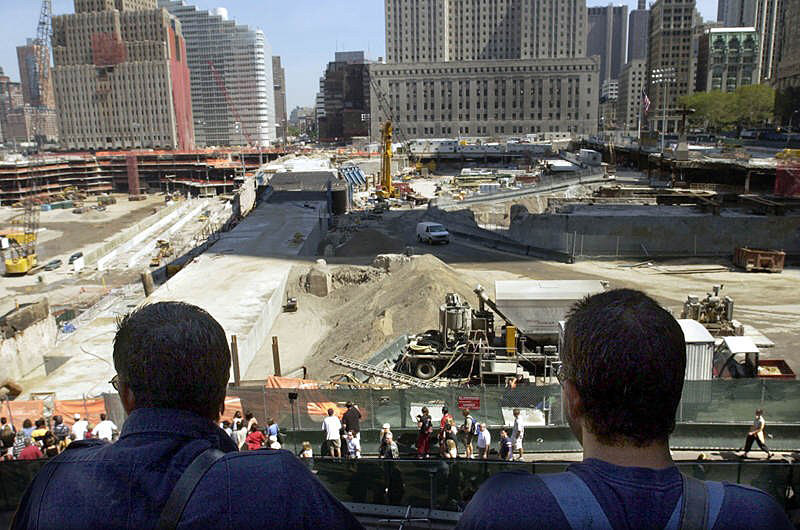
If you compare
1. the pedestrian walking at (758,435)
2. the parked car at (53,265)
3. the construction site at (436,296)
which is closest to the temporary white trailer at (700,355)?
the construction site at (436,296)

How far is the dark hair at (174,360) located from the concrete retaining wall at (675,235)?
37.6 meters

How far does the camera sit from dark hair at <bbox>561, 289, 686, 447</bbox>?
2.01 m

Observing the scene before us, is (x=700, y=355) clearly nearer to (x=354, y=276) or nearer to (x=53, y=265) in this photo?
(x=354, y=276)

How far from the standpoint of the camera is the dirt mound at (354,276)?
32250 millimetres

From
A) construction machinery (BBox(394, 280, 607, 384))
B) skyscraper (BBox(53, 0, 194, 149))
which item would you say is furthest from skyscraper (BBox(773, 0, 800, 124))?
skyscraper (BBox(53, 0, 194, 149))

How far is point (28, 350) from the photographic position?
25312 millimetres

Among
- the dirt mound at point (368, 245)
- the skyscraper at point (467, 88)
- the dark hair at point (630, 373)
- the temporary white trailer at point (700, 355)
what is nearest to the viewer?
the dark hair at point (630, 373)

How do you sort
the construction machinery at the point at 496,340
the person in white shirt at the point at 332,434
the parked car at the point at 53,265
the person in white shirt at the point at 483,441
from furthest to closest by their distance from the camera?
the parked car at the point at 53,265 < the construction machinery at the point at 496,340 < the person in white shirt at the point at 483,441 < the person in white shirt at the point at 332,434

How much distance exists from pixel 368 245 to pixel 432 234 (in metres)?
4.31

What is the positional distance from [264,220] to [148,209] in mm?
54809

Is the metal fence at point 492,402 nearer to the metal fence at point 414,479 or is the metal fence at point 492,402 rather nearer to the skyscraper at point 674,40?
the metal fence at point 414,479

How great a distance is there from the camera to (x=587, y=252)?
3897cm

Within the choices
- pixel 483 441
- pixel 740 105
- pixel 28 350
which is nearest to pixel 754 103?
pixel 740 105

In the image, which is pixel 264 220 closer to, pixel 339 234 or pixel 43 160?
pixel 339 234
